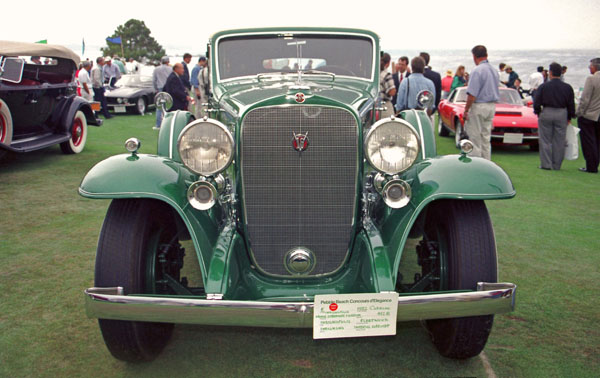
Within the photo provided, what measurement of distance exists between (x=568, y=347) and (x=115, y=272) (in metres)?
2.49

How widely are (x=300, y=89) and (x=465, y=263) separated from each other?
4.00 ft

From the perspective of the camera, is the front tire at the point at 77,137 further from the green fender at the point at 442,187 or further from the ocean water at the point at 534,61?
the ocean water at the point at 534,61

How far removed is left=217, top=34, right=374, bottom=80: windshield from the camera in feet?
12.3

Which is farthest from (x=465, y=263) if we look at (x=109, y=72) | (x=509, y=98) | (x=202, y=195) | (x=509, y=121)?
(x=109, y=72)

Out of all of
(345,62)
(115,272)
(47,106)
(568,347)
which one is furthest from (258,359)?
(47,106)

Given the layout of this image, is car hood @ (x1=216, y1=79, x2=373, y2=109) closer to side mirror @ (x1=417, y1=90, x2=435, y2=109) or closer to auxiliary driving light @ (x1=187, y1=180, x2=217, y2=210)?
auxiliary driving light @ (x1=187, y1=180, x2=217, y2=210)

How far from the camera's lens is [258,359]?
2719 mm

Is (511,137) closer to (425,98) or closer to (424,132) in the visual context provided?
(425,98)

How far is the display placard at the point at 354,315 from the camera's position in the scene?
6.97 feet

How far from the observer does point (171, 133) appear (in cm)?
375

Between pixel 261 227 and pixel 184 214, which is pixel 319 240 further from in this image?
pixel 184 214

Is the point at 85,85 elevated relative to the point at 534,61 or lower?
lower

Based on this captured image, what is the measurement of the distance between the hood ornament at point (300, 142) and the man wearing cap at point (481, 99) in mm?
5338

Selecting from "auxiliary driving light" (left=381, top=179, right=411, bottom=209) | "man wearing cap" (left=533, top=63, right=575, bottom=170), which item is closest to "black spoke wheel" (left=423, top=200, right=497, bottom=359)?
"auxiliary driving light" (left=381, top=179, right=411, bottom=209)
